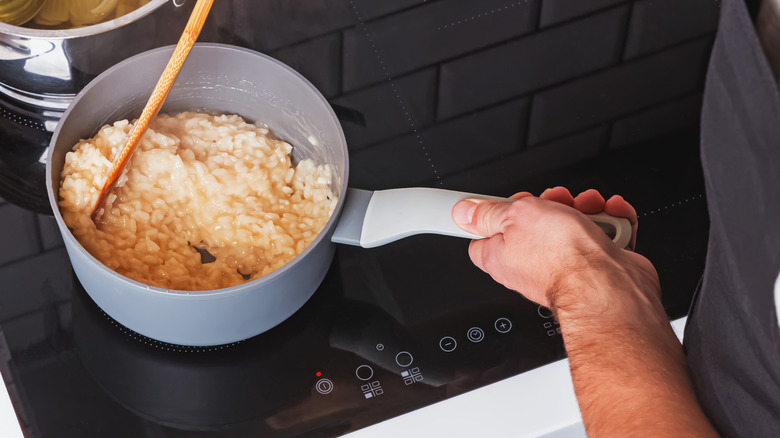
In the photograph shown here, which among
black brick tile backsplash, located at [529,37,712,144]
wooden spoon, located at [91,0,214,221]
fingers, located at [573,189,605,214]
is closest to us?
wooden spoon, located at [91,0,214,221]

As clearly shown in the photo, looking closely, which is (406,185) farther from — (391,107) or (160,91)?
(160,91)

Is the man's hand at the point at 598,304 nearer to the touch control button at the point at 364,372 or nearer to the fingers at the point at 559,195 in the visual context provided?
the fingers at the point at 559,195

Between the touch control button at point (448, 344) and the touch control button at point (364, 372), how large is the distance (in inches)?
3.1

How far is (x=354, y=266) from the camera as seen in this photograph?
34.9 inches

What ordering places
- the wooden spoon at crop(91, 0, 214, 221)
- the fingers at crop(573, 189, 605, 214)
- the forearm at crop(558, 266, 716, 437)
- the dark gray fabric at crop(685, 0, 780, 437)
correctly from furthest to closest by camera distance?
the fingers at crop(573, 189, 605, 214) → the wooden spoon at crop(91, 0, 214, 221) → the forearm at crop(558, 266, 716, 437) → the dark gray fabric at crop(685, 0, 780, 437)

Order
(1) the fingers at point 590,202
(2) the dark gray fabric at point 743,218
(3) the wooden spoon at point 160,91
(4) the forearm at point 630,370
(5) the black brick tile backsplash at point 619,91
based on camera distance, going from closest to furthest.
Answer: (2) the dark gray fabric at point 743,218 < (4) the forearm at point 630,370 < (3) the wooden spoon at point 160,91 < (1) the fingers at point 590,202 < (5) the black brick tile backsplash at point 619,91

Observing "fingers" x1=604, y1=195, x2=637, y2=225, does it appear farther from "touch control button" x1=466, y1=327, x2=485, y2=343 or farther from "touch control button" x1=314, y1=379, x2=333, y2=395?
"touch control button" x1=314, y1=379, x2=333, y2=395

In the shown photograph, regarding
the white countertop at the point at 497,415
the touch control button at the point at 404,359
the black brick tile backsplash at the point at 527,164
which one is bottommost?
the white countertop at the point at 497,415

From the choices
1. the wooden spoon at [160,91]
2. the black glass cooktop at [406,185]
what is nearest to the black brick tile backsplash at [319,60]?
the black glass cooktop at [406,185]

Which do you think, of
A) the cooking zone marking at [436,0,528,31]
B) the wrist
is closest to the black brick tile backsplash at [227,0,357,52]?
the cooking zone marking at [436,0,528,31]

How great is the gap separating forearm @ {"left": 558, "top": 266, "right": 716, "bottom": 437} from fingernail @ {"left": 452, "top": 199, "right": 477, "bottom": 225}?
5.0 inches

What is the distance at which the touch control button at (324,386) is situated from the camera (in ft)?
2.64

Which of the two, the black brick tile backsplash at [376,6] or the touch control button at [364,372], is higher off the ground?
the black brick tile backsplash at [376,6]

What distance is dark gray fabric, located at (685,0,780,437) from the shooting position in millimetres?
477
